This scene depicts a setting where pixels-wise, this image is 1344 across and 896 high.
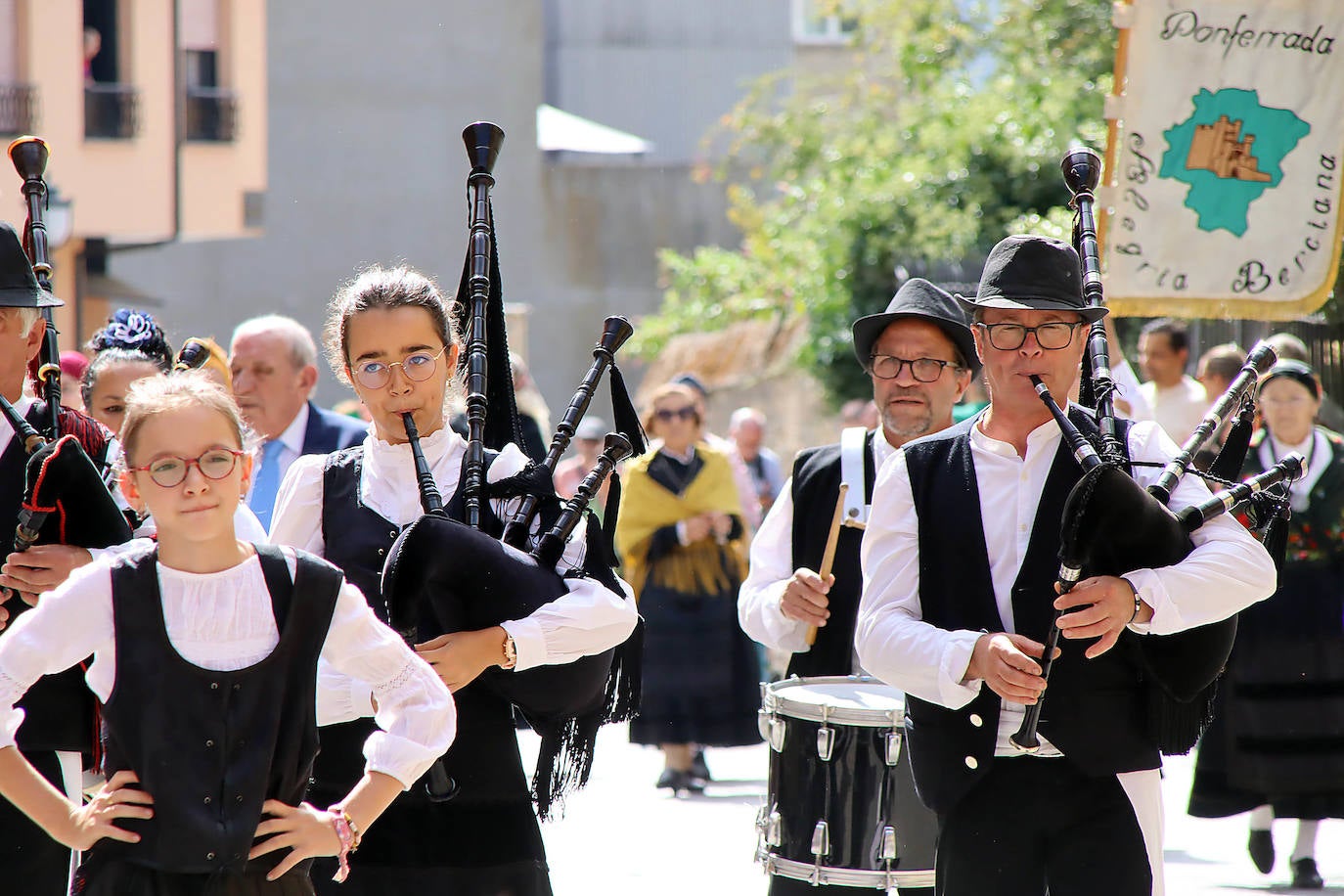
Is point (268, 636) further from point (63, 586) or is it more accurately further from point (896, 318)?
point (896, 318)

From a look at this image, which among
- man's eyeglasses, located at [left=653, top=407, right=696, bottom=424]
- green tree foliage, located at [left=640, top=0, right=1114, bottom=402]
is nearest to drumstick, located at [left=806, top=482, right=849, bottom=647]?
man's eyeglasses, located at [left=653, top=407, right=696, bottom=424]

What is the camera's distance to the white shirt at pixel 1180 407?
8.88 metres

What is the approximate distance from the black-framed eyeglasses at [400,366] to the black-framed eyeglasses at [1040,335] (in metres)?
1.13

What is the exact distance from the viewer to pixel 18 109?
17531 millimetres

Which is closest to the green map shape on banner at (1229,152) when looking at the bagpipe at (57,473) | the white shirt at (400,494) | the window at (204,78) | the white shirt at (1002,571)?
the white shirt at (1002,571)

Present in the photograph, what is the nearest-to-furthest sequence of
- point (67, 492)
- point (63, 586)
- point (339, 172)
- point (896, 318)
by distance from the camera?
point (63, 586) → point (67, 492) → point (896, 318) → point (339, 172)

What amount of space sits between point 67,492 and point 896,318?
2.21 metres

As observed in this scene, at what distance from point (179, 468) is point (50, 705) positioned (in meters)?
1.08

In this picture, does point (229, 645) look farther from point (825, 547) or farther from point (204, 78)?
point (204, 78)

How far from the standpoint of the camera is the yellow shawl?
358 inches

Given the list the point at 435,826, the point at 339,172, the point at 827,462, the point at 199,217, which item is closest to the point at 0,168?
the point at 199,217

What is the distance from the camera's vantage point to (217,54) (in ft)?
66.1

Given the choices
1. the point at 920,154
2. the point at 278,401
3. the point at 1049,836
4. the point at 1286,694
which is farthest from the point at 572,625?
→ the point at 920,154

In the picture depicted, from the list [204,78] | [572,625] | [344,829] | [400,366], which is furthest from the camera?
[204,78]
